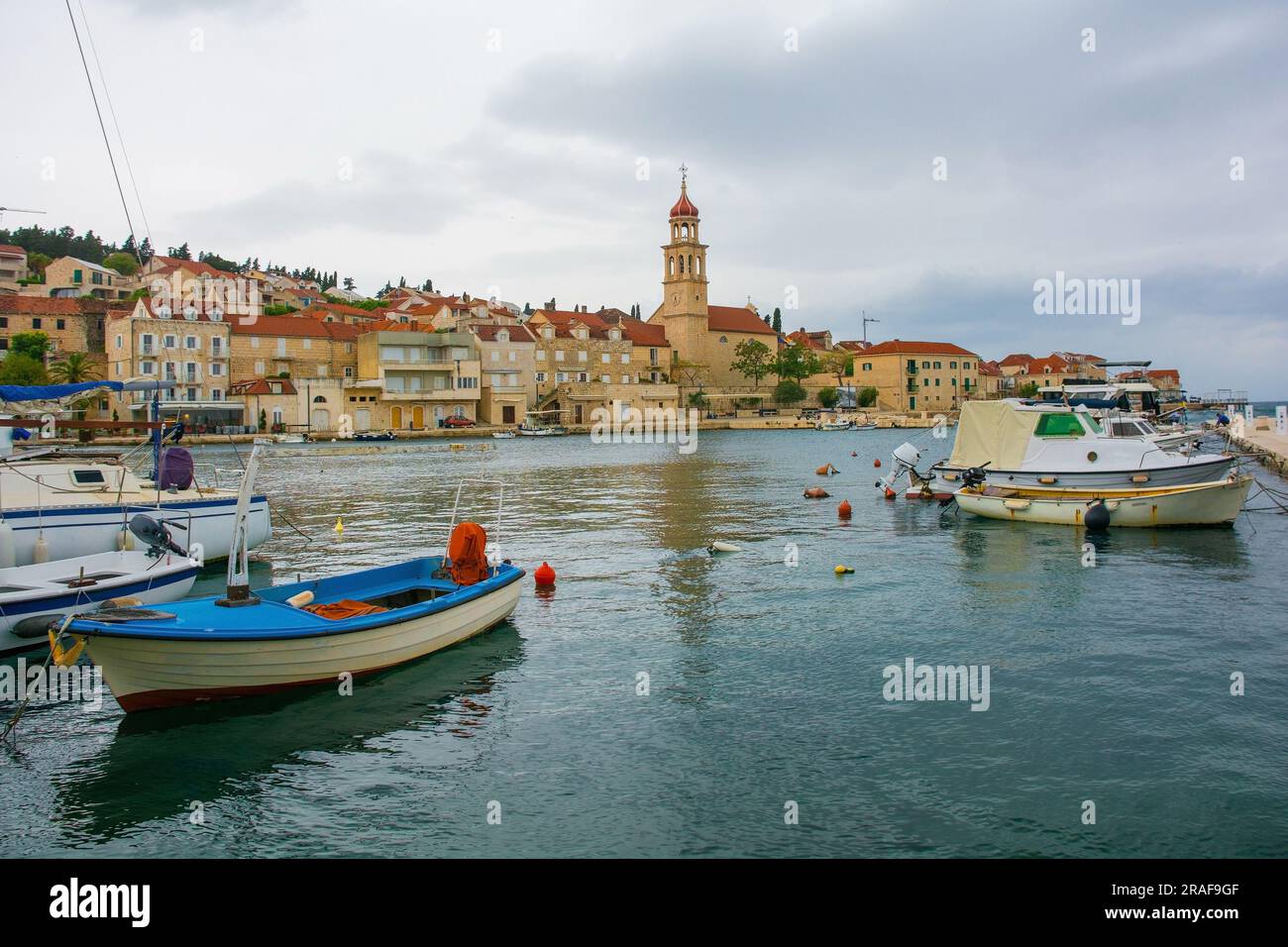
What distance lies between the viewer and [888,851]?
7.77 metres

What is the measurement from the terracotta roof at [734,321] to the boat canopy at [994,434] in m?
100

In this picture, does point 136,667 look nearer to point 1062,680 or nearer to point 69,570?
point 69,570

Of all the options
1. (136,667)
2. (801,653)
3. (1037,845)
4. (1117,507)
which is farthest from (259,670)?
(1117,507)

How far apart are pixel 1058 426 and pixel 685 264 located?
99.0 m

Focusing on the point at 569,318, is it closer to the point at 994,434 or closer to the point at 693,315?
the point at 693,315

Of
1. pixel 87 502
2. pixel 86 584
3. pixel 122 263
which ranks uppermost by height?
pixel 122 263

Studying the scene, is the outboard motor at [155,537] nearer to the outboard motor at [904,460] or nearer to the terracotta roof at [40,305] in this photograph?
the outboard motor at [904,460]

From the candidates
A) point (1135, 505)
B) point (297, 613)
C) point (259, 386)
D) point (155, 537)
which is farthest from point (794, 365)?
point (297, 613)

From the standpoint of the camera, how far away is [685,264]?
122m

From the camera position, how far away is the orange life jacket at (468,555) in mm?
15141

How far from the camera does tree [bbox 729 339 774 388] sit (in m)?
125

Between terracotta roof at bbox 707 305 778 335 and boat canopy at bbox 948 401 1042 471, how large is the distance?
10014cm

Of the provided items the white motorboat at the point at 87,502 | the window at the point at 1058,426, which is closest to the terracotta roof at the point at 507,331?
the white motorboat at the point at 87,502
